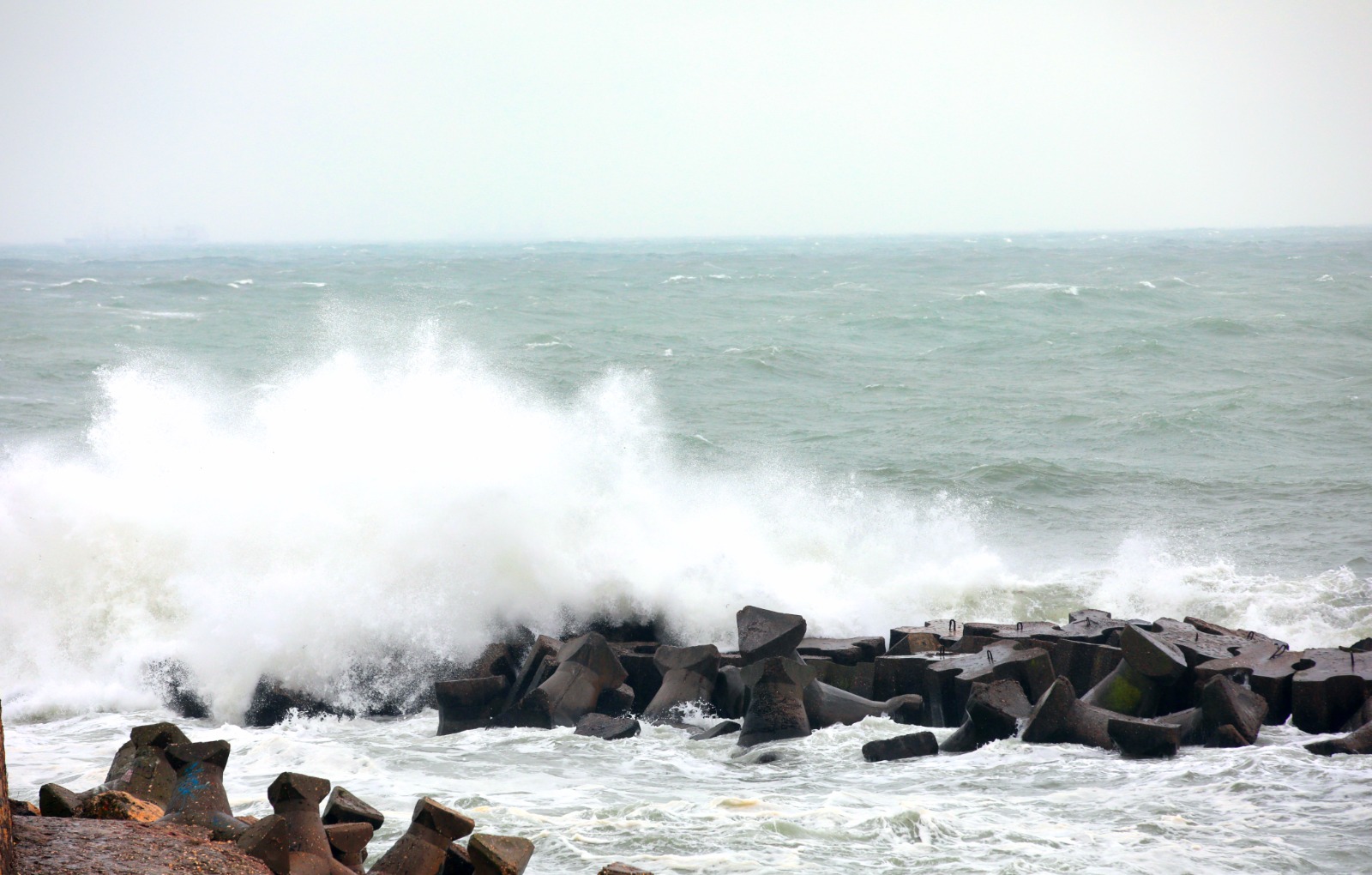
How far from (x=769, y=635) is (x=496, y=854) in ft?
11.0

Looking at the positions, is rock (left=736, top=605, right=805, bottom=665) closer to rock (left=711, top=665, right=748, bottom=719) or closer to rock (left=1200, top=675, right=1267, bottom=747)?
rock (left=711, top=665, right=748, bottom=719)

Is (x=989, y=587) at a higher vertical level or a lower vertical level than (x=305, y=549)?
lower

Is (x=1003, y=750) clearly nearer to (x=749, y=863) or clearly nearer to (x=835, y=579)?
(x=749, y=863)

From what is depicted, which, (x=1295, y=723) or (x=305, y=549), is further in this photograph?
(x=305, y=549)

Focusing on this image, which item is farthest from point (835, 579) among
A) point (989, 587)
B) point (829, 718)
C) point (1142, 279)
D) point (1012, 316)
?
point (1142, 279)

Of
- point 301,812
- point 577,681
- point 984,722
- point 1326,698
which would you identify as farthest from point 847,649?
point 301,812

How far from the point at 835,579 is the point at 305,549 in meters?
4.70

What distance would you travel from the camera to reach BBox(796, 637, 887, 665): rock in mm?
7875

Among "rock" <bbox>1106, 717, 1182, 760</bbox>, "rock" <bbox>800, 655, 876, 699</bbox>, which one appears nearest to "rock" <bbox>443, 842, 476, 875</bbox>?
"rock" <bbox>800, 655, 876, 699</bbox>

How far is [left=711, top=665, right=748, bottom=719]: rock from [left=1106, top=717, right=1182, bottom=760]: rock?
2.16m

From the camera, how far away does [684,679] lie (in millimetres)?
7520

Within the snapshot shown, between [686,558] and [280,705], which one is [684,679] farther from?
[280,705]

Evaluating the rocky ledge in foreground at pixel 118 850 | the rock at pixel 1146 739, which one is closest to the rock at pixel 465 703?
the rocky ledge in foreground at pixel 118 850

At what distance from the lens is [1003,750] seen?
6441mm
